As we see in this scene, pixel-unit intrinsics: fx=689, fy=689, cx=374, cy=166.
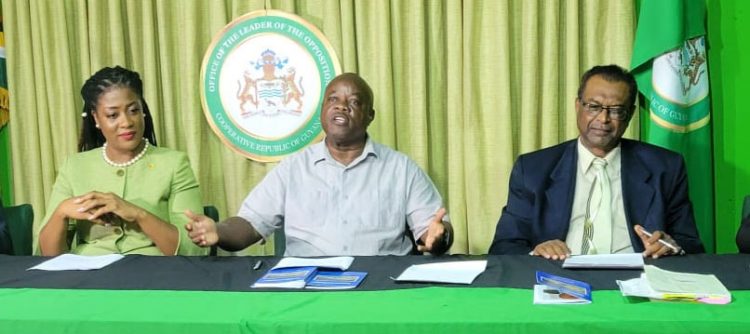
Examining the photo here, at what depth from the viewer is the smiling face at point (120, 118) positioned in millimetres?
2570

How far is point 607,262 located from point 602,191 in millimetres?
589

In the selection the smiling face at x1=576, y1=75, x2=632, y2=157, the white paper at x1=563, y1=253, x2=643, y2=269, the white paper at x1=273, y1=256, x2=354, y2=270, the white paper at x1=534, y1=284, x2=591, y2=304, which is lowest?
the white paper at x1=563, y1=253, x2=643, y2=269

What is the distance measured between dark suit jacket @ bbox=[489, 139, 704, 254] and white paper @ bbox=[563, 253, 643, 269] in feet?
1.40

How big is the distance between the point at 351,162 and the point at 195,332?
4.17ft

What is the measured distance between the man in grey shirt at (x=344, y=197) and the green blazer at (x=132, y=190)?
0.23 metres

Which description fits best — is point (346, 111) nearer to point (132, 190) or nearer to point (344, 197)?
point (344, 197)

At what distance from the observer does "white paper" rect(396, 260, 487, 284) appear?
5.59 feet

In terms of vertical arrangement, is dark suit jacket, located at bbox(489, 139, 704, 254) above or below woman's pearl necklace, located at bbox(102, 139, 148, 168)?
below

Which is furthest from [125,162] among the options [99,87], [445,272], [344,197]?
[445,272]

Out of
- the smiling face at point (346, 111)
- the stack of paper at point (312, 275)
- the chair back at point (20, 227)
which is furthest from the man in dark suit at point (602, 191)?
the chair back at point (20, 227)

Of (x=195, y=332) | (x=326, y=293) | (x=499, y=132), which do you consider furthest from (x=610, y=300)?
(x=499, y=132)

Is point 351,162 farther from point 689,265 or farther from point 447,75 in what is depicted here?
point 689,265

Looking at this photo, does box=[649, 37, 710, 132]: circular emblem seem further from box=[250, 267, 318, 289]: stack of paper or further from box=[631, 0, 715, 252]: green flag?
box=[250, 267, 318, 289]: stack of paper

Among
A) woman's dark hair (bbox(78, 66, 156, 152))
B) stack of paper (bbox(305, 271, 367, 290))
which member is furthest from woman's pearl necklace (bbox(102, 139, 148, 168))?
stack of paper (bbox(305, 271, 367, 290))
